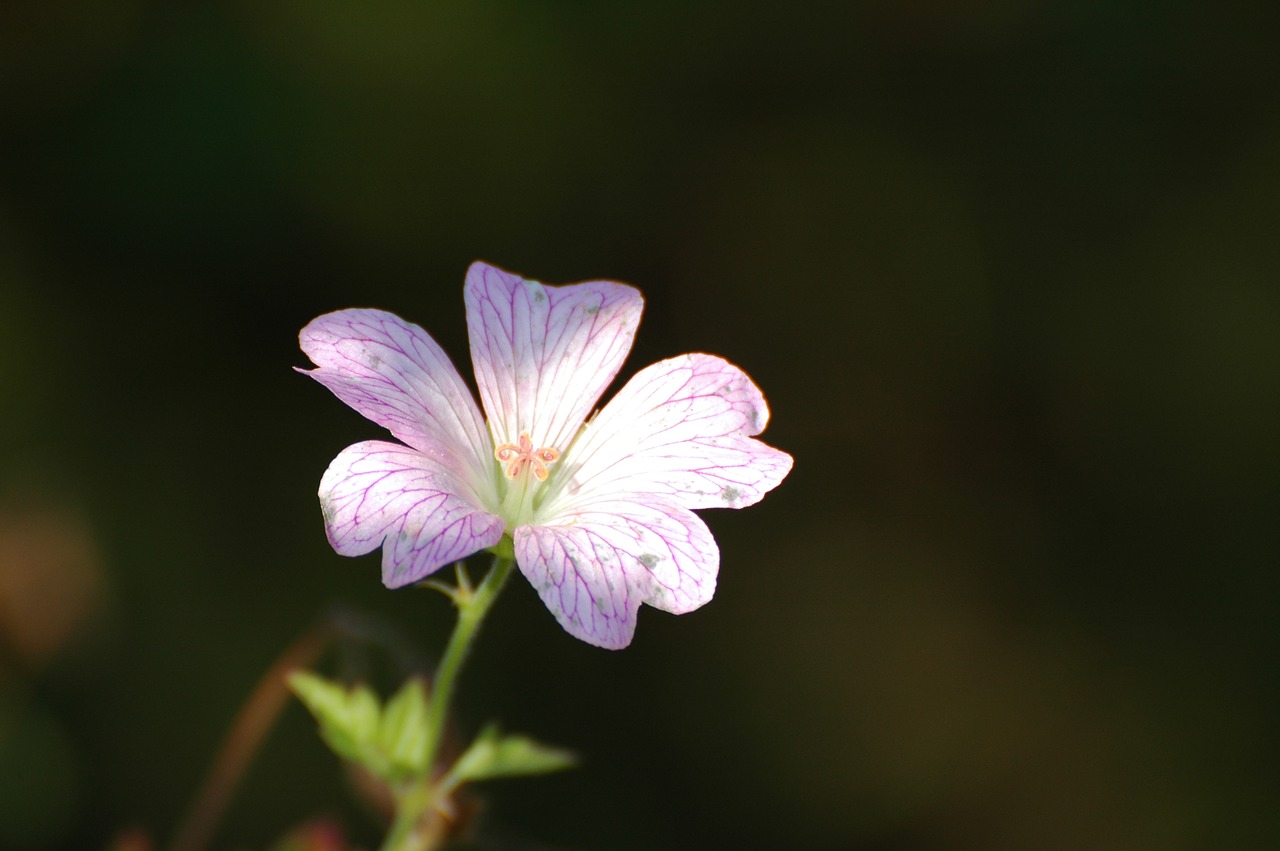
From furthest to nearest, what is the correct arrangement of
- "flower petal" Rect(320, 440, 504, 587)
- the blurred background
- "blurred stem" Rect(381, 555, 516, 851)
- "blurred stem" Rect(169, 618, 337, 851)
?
the blurred background < "blurred stem" Rect(169, 618, 337, 851) < "blurred stem" Rect(381, 555, 516, 851) < "flower petal" Rect(320, 440, 504, 587)

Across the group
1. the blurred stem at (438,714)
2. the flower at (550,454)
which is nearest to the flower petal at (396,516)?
Answer: the flower at (550,454)

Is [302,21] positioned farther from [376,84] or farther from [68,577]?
[68,577]

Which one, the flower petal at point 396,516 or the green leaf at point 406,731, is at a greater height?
the flower petal at point 396,516

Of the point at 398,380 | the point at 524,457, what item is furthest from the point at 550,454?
the point at 398,380

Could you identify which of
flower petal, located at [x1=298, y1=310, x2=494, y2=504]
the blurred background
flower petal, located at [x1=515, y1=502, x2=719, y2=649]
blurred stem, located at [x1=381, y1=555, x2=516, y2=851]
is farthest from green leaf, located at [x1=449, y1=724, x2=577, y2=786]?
the blurred background

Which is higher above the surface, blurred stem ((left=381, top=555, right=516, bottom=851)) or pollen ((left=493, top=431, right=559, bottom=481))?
pollen ((left=493, top=431, right=559, bottom=481))

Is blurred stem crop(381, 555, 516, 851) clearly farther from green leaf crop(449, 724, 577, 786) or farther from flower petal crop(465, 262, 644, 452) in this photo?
flower petal crop(465, 262, 644, 452)

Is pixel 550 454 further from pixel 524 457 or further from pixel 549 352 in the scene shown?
pixel 549 352

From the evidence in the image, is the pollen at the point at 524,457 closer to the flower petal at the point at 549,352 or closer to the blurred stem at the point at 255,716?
the flower petal at the point at 549,352
